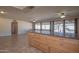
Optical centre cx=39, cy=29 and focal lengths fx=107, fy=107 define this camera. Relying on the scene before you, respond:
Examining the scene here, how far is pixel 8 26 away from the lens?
1856 millimetres

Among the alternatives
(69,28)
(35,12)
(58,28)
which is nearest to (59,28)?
(58,28)

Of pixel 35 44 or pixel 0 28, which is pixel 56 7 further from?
pixel 0 28

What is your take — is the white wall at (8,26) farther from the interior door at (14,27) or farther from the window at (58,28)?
the window at (58,28)

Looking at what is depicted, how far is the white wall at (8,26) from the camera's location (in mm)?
1838

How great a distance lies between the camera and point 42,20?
6.16 feet

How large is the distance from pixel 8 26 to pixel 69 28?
1.03 m

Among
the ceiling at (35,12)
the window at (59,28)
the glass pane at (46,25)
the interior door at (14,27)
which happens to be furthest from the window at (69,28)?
the interior door at (14,27)

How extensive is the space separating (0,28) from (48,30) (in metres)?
0.84

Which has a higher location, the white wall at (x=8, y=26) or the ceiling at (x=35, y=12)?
the ceiling at (x=35, y=12)

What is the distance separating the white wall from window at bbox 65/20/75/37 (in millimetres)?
632

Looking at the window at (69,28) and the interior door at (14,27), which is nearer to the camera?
the window at (69,28)

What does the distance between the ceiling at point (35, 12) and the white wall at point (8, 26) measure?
0.07m

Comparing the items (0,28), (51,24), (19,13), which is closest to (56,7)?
(51,24)

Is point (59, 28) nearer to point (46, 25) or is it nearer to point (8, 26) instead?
point (46, 25)
